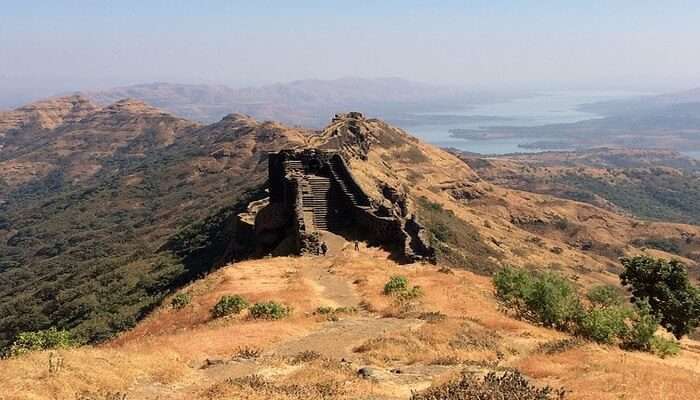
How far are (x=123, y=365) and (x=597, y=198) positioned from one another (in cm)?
17275

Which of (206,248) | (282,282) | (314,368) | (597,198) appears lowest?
(597,198)

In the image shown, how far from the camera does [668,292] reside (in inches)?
1131

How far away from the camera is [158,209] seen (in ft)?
434

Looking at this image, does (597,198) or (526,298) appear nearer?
(526,298)

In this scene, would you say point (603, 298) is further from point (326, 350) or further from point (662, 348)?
point (326, 350)

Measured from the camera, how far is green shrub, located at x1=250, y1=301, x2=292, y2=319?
20422 millimetres

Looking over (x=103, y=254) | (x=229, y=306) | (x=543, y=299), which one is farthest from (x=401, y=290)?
(x=103, y=254)

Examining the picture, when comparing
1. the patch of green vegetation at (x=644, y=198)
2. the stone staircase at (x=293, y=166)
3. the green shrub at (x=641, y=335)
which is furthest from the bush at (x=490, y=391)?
the patch of green vegetation at (x=644, y=198)

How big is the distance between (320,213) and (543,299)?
1771cm

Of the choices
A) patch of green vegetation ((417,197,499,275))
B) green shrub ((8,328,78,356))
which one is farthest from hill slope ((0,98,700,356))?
green shrub ((8,328,78,356))

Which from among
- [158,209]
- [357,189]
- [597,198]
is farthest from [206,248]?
[597,198]

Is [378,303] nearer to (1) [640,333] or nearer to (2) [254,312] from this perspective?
(2) [254,312]

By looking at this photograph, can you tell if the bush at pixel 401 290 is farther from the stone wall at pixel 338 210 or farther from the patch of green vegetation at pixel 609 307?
the stone wall at pixel 338 210

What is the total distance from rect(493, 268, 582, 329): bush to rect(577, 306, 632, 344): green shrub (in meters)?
0.89
